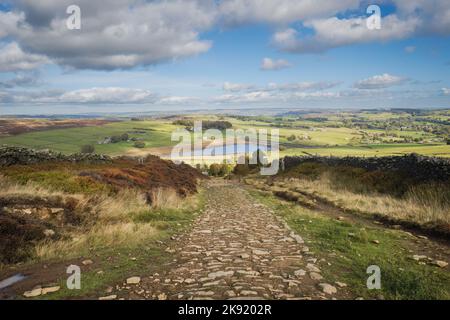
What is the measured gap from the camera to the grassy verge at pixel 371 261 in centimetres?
559

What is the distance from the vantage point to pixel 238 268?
262 inches

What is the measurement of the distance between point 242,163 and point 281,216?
4963 cm

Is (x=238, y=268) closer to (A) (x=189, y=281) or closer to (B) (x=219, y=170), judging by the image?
(A) (x=189, y=281)

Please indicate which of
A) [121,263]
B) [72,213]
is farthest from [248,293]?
[72,213]

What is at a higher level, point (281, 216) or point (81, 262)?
point (81, 262)

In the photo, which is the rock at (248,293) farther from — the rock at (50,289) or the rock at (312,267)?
the rock at (50,289)

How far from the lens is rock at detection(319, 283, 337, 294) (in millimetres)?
5470

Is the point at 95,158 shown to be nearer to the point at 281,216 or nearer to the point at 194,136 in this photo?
the point at 281,216

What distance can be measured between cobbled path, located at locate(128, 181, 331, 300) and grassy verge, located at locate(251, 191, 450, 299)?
0.54m

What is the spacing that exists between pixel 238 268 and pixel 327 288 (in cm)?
187

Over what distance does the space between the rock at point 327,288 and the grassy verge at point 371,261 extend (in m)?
0.34
